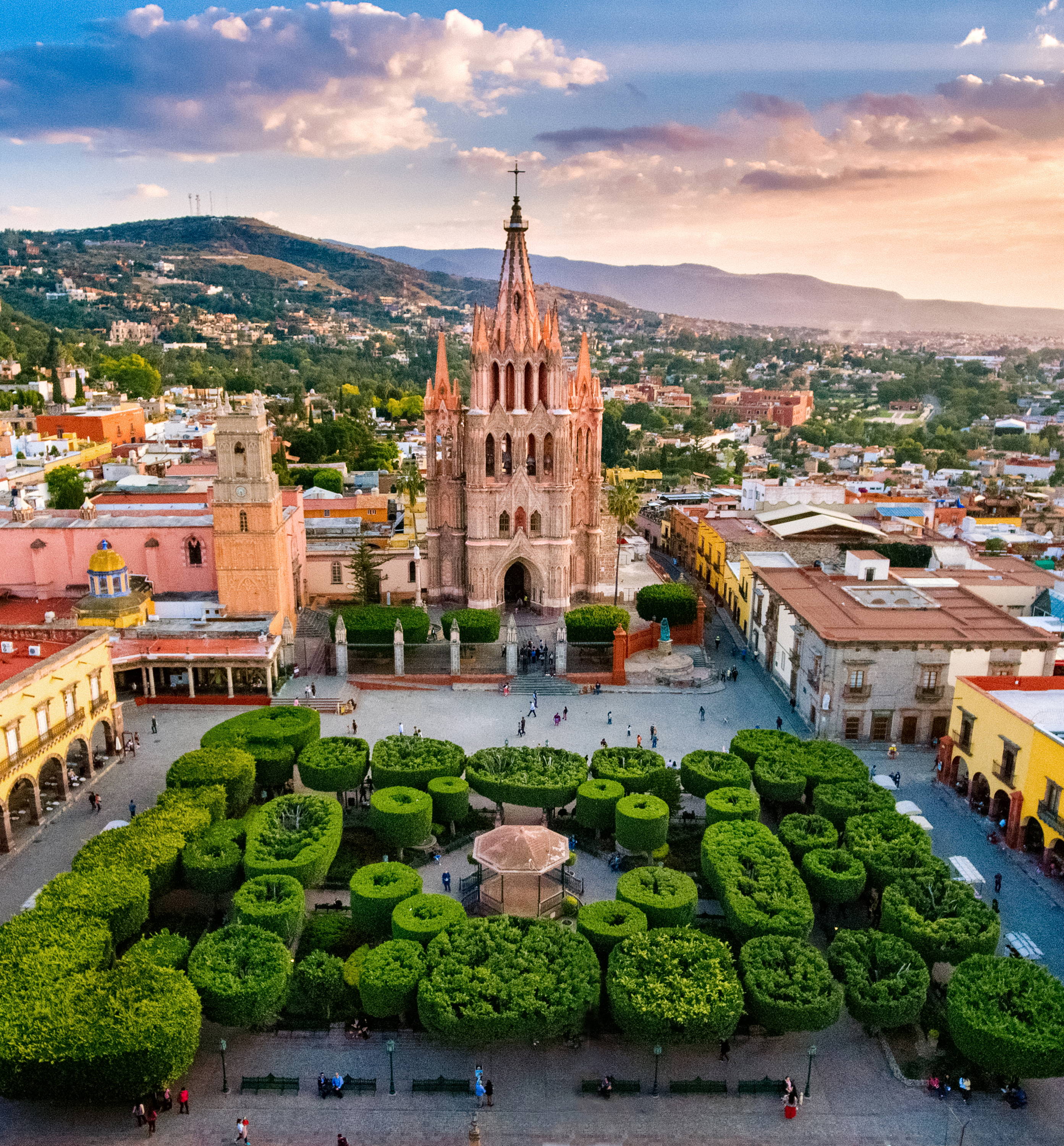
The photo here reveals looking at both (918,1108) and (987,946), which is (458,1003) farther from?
(987,946)

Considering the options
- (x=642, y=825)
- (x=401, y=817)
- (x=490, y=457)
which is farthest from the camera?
(x=490, y=457)

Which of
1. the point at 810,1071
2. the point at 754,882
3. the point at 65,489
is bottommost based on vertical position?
the point at 810,1071

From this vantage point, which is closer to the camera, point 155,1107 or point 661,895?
point 155,1107

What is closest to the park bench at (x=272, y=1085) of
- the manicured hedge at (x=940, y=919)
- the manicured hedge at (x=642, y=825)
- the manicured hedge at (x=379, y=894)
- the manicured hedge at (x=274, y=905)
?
the manicured hedge at (x=274, y=905)

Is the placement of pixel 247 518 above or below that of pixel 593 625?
above

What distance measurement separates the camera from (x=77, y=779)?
115 feet

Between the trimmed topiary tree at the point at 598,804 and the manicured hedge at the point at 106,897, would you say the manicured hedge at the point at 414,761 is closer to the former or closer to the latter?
the trimmed topiary tree at the point at 598,804

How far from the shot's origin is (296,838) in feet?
90.8

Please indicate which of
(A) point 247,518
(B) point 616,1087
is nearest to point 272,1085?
(B) point 616,1087

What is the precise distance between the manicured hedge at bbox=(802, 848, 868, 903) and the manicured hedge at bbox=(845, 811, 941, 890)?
37 cm

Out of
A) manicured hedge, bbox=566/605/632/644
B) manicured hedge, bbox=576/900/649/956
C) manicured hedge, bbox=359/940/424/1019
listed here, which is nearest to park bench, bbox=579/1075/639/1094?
manicured hedge, bbox=576/900/649/956

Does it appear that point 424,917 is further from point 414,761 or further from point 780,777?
point 780,777

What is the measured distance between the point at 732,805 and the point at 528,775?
696 cm

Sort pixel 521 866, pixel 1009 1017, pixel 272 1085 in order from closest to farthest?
pixel 1009 1017 → pixel 272 1085 → pixel 521 866
